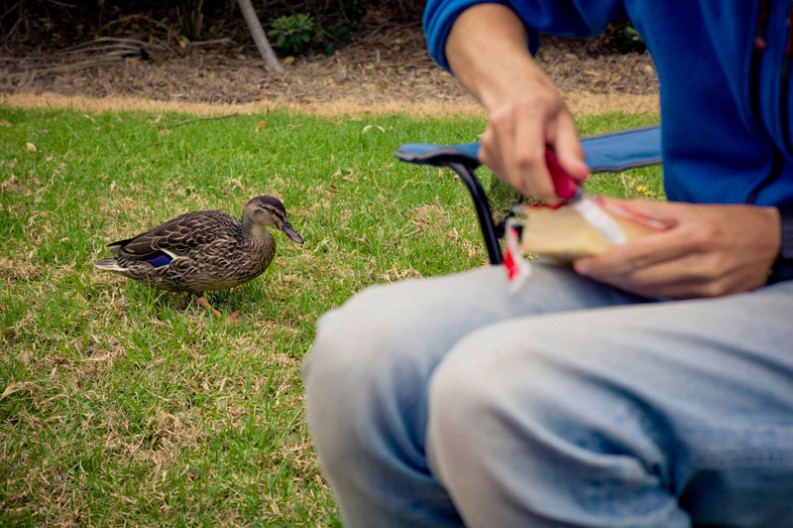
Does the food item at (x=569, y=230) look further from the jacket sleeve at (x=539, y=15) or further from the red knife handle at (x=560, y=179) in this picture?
the jacket sleeve at (x=539, y=15)

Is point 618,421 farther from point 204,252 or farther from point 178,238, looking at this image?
point 178,238

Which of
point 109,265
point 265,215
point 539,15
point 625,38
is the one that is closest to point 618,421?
point 539,15

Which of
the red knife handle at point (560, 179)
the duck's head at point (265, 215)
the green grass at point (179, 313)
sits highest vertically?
the red knife handle at point (560, 179)

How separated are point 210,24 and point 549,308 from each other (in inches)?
523

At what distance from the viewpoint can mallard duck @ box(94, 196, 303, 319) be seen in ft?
13.4

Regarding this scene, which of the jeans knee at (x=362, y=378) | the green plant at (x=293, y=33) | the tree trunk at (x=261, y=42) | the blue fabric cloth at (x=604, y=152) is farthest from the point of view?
the green plant at (x=293, y=33)

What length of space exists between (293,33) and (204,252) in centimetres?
912

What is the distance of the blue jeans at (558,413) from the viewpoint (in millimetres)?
1232

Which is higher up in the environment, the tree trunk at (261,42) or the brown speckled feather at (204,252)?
the brown speckled feather at (204,252)

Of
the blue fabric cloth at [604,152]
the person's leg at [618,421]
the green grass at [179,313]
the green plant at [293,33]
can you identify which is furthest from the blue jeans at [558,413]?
the green plant at [293,33]

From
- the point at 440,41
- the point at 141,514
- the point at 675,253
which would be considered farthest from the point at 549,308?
the point at 141,514

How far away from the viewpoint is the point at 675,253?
1422mm

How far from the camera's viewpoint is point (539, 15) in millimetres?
2100

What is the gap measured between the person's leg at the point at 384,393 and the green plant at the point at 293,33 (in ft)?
37.6
